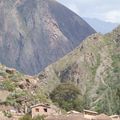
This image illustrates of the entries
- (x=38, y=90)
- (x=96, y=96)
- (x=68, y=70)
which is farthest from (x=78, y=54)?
(x=38, y=90)

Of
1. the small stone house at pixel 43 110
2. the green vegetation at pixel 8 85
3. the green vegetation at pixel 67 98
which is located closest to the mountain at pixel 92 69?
the green vegetation at pixel 67 98

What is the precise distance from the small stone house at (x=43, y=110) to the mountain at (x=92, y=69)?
5895 centimetres

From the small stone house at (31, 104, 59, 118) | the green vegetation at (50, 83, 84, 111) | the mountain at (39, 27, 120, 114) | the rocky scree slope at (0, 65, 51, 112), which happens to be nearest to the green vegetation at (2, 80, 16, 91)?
the rocky scree slope at (0, 65, 51, 112)

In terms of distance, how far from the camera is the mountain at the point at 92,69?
143 metres

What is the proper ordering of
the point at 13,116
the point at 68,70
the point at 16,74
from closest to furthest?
1. the point at 13,116
2. the point at 16,74
3. the point at 68,70

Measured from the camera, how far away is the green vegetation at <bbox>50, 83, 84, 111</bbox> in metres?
95.2

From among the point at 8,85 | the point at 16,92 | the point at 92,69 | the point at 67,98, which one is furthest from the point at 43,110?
the point at 92,69

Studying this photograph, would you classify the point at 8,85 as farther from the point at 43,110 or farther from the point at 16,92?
the point at 43,110

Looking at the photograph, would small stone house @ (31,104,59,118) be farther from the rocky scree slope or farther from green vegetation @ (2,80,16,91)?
green vegetation @ (2,80,16,91)

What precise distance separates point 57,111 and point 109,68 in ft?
263

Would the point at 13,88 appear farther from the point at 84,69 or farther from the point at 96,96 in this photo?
the point at 84,69

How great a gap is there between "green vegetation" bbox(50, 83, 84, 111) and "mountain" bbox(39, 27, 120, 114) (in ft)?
94.0

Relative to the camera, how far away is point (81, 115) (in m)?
69.1

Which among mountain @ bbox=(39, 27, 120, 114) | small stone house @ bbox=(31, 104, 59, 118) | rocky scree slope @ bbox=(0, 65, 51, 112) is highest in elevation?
mountain @ bbox=(39, 27, 120, 114)
